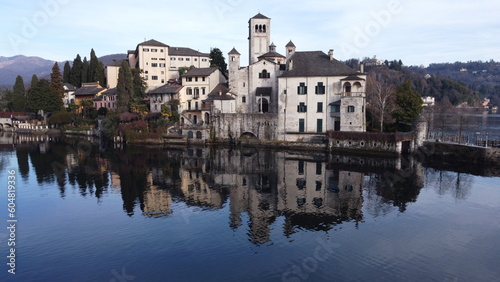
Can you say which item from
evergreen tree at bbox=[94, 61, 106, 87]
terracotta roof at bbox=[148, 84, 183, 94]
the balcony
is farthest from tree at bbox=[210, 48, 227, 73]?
the balcony

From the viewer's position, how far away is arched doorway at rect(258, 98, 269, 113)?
193ft

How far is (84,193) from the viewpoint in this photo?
103 feet

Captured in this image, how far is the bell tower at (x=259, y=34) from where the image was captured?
65125 mm

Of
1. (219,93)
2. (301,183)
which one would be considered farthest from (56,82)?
(301,183)

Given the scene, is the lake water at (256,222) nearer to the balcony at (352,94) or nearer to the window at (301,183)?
the window at (301,183)

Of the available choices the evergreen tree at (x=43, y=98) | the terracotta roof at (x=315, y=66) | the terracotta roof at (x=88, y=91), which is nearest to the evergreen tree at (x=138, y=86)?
the terracotta roof at (x=88, y=91)

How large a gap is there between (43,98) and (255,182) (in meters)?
68.4

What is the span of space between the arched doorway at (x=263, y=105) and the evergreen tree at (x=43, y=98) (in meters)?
52.4

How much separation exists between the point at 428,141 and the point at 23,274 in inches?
1758

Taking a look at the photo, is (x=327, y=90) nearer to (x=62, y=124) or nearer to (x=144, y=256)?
(x=144, y=256)

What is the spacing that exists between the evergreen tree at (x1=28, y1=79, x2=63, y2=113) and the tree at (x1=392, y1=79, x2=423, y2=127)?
72.9 meters

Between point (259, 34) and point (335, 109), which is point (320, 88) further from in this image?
point (259, 34)

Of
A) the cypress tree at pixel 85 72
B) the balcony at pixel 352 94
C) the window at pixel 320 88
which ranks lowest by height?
the balcony at pixel 352 94

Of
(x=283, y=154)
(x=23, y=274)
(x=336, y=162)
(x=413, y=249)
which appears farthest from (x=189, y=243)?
(x=283, y=154)
